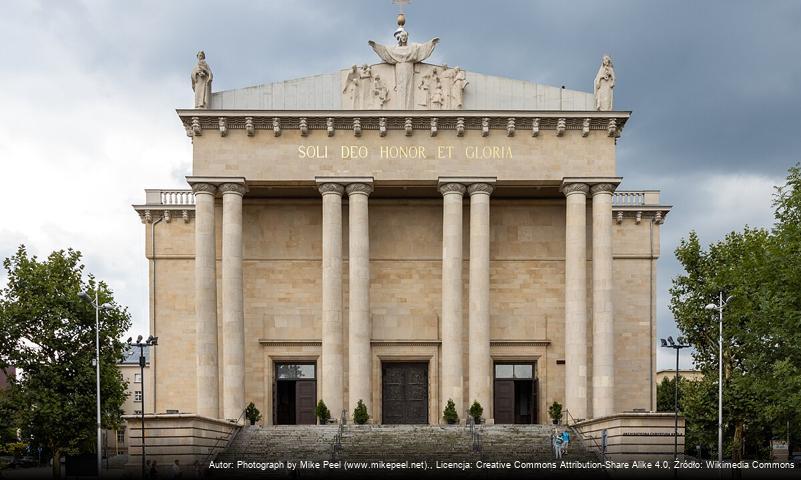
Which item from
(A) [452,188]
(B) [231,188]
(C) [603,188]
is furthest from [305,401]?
(C) [603,188]

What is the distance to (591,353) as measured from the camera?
51625 millimetres

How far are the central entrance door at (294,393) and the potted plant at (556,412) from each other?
11911 mm

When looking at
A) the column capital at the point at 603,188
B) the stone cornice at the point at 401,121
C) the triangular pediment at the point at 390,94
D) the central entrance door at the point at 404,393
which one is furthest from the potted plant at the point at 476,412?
the triangular pediment at the point at 390,94

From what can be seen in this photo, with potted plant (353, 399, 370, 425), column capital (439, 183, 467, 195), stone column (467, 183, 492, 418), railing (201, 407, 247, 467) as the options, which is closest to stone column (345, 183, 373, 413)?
potted plant (353, 399, 370, 425)

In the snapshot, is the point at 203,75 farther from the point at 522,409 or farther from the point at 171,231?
the point at 522,409

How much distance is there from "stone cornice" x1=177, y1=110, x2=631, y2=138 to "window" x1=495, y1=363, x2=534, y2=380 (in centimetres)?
1194

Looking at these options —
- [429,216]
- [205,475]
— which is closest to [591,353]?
[429,216]

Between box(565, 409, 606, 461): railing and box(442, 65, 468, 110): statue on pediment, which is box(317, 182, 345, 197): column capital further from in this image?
box(565, 409, 606, 461): railing

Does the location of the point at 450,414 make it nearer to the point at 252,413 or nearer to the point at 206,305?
the point at 252,413

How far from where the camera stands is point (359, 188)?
161 ft

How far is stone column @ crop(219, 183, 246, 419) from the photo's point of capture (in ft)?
157

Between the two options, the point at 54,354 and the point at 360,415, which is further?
the point at 54,354

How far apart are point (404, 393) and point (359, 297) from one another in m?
6.53

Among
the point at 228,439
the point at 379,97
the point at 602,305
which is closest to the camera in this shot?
the point at 228,439
